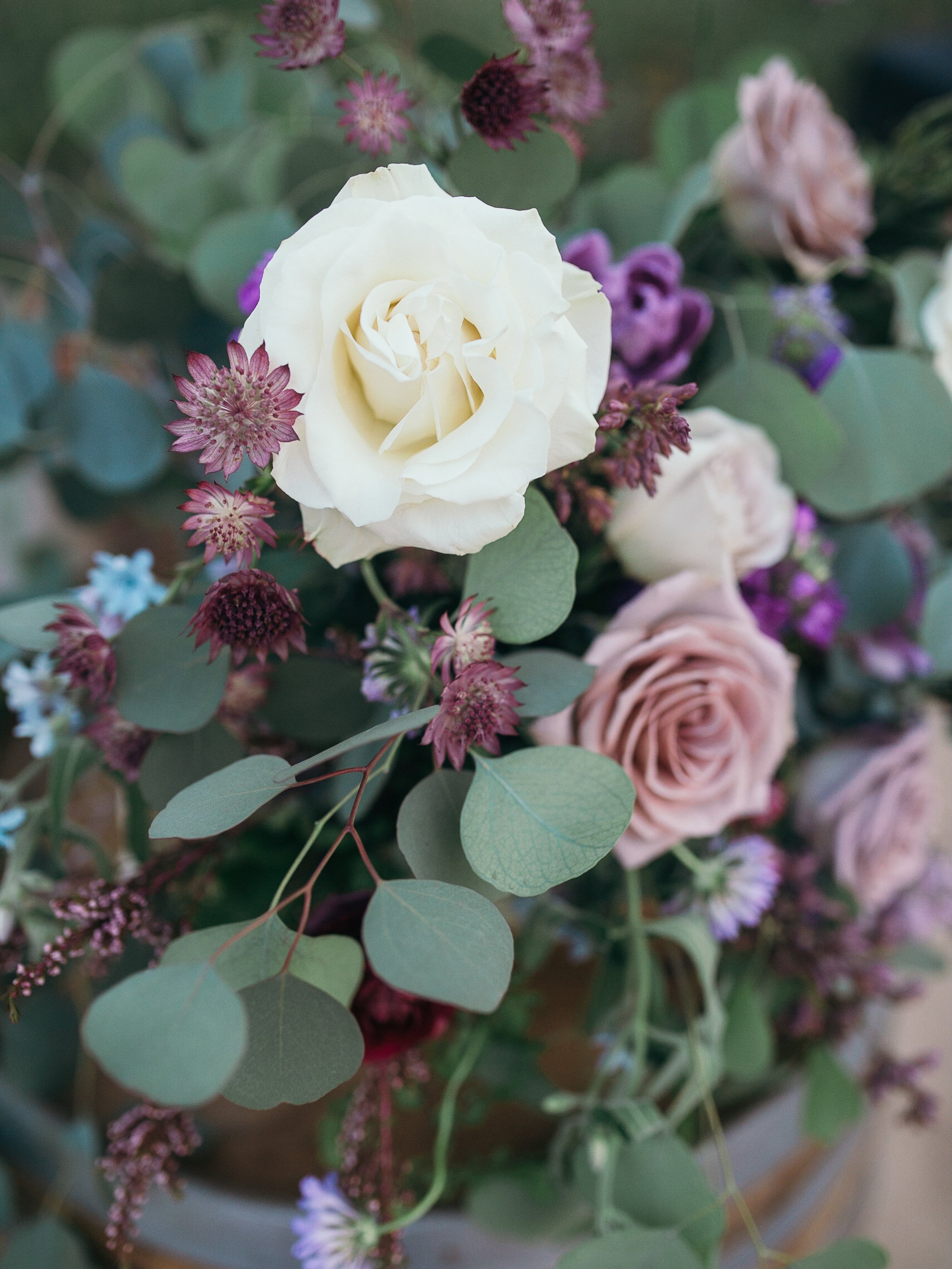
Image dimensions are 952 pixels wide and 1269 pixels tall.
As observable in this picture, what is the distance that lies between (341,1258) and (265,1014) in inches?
4.9

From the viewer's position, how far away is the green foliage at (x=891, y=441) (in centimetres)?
40

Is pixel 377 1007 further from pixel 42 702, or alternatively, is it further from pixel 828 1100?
pixel 828 1100

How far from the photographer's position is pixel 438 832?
25 cm

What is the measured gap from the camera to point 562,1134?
0.36m

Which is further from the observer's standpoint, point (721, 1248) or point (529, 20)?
point (721, 1248)

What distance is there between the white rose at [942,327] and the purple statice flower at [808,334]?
0.04 meters

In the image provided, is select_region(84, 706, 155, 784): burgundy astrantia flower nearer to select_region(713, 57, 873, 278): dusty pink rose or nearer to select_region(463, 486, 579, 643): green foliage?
select_region(463, 486, 579, 643): green foliage

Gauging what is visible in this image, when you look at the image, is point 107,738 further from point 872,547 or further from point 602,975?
point 872,547

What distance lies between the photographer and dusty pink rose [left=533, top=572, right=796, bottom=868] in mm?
303

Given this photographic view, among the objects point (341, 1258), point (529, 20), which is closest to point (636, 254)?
point (529, 20)

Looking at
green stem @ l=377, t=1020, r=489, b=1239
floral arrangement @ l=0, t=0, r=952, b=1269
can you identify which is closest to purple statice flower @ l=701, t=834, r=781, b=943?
floral arrangement @ l=0, t=0, r=952, b=1269

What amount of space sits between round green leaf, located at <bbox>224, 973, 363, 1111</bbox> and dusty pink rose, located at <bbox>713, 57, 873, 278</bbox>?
392 millimetres

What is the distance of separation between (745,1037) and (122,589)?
31 cm

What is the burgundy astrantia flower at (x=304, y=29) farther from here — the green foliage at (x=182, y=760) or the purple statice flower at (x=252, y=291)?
the green foliage at (x=182, y=760)
